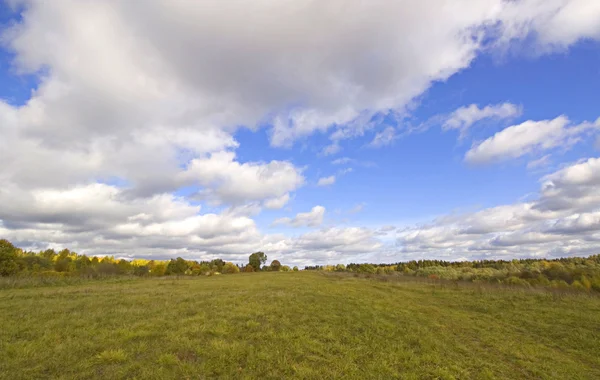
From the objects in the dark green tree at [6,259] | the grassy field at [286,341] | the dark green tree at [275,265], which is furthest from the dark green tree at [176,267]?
the grassy field at [286,341]

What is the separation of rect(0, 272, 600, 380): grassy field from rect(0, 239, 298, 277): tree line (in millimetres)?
50235

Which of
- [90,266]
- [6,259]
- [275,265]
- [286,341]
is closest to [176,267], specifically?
[90,266]


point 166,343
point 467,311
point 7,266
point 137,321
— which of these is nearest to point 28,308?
point 137,321

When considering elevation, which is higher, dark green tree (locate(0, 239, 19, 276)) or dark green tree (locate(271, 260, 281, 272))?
dark green tree (locate(0, 239, 19, 276))

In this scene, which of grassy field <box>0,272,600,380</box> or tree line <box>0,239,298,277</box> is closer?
grassy field <box>0,272,600,380</box>

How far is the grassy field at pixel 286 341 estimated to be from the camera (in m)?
9.84

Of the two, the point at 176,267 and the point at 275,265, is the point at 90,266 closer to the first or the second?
the point at 176,267

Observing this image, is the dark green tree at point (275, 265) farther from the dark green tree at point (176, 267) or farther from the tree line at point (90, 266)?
the dark green tree at point (176, 267)

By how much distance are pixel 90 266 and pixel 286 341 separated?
100935 mm

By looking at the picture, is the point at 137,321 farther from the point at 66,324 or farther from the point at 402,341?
the point at 402,341

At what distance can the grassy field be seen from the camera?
9.84 metres

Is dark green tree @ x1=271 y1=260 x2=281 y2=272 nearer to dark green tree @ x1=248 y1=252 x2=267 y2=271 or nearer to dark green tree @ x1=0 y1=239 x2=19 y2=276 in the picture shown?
dark green tree @ x1=248 y1=252 x2=267 y2=271

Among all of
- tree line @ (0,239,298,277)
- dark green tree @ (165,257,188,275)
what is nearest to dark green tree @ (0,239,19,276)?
tree line @ (0,239,298,277)

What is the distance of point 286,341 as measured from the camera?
12758 mm
